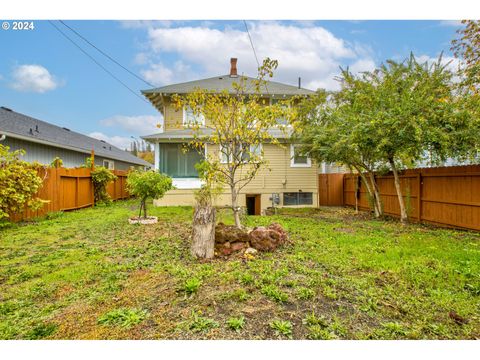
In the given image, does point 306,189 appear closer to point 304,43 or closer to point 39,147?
point 304,43

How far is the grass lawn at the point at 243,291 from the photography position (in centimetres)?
244

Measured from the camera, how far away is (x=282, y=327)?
2.37m

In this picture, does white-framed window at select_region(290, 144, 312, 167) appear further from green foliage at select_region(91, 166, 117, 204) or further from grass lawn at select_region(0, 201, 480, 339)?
green foliage at select_region(91, 166, 117, 204)

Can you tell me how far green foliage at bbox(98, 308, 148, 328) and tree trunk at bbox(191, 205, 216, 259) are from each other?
1754 mm

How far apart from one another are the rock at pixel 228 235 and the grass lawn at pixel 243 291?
514 mm

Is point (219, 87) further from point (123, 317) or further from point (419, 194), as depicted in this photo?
point (123, 317)

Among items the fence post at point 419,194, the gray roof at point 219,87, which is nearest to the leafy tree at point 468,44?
the fence post at point 419,194

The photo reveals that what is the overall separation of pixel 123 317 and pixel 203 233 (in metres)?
1.97

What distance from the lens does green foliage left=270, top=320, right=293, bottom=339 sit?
2.32 metres

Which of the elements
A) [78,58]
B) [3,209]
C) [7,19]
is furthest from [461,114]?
[3,209]

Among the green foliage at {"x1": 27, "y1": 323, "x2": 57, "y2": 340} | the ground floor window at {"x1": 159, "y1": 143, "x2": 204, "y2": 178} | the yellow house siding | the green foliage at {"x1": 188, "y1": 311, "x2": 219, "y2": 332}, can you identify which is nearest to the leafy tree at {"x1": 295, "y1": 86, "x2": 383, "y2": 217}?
the yellow house siding

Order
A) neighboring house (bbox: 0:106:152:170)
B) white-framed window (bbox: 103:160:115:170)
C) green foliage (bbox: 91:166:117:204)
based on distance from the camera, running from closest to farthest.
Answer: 1. neighboring house (bbox: 0:106:152:170)
2. green foliage (bbox: 91:166:117:204)
3. white-framed window (bbox: 103:160:115:170)

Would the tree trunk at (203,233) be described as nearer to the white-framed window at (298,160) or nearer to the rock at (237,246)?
the rock at (237,246)

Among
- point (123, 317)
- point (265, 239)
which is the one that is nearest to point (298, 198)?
point (265, 239)
